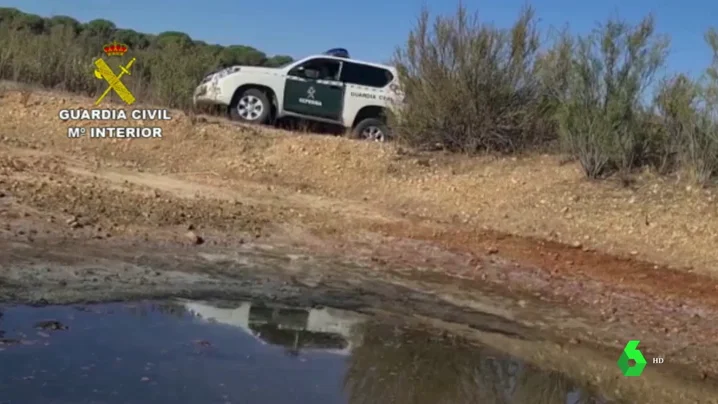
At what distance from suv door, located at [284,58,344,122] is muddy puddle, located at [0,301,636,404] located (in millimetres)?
8878

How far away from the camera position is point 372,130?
15.6 meters

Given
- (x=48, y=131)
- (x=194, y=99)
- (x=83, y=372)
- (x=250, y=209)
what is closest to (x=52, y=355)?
(x=83, y=372)

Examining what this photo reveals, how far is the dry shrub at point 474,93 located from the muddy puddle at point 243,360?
7750 mm

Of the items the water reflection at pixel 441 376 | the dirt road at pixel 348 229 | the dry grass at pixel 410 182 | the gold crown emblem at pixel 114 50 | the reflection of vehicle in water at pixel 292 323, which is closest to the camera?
the water reflection at pixel 441 376

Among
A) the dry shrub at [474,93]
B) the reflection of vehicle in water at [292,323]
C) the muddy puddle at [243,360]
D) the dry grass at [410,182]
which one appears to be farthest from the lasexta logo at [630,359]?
the dry shrub at [474,93]

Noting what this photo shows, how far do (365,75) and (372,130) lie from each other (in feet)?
3.19

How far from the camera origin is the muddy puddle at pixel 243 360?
488 centimetres

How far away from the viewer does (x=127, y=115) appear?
47.1 ft

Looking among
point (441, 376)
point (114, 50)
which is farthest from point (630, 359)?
point (114, 50)

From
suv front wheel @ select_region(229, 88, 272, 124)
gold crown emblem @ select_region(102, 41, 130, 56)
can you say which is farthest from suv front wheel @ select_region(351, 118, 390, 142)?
gold crown emblem @ select_region(102, 41, 130, 56)

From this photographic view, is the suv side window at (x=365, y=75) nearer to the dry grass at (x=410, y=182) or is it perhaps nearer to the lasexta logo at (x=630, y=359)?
the dry grass at (x=410, y=182)

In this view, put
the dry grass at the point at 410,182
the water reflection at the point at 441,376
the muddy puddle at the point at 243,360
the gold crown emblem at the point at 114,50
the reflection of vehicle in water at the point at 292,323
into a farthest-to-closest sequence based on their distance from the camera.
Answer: the gold crown emblem at the point at 114,50 < the dry grass at the point at 410,182 < the reflection of vehicle in water at the point at 292,323 < the water reflection at the point at 441,376 < the muddy puddle at the point at 243,360

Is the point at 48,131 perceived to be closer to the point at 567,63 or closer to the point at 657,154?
the point at 567,63

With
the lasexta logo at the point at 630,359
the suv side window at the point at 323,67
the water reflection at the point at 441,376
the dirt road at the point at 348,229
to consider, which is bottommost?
the water reflection at the point at 441,376
